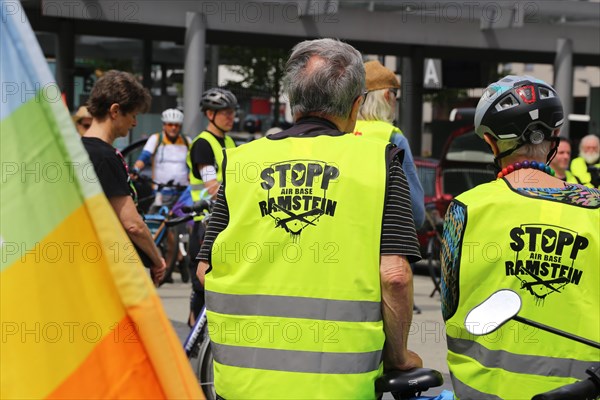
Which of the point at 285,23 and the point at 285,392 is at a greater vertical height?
the point at 285,23

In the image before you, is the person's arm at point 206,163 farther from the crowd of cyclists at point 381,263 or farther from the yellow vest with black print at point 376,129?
the crowd of cyclists at point 381,263

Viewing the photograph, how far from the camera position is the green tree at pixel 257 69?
29.8 m

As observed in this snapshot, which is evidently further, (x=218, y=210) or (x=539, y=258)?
(x=218, y=210)

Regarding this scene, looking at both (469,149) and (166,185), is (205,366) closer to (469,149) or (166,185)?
(166,185)

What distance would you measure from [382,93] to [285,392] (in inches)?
127

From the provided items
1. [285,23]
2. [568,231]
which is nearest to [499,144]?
[568,231]

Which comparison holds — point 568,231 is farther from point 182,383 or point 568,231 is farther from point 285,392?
point 182,383

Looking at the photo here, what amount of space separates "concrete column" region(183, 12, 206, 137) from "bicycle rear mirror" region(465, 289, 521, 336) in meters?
13.6

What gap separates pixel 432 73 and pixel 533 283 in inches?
791

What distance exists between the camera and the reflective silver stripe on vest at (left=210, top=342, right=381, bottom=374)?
2863mm

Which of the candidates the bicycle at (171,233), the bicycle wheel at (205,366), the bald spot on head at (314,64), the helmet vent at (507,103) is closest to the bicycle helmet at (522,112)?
the helmet vent at (507,103)

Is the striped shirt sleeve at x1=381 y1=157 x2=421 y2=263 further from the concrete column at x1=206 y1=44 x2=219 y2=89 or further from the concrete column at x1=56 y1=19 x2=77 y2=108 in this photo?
the concrete column at x1=206 y1=44 x2=219 y2=89

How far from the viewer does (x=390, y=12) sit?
18.5 metres

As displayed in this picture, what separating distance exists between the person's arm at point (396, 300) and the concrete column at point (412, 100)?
1814 cm
